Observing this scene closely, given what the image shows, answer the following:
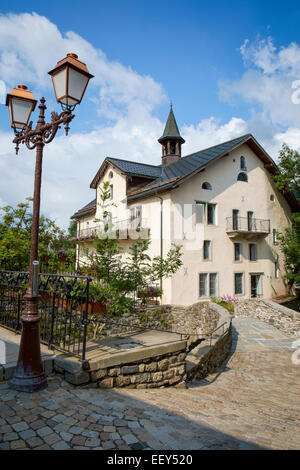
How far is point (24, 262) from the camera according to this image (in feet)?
28.7

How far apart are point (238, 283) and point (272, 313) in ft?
13.3

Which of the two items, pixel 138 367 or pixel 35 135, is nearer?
pixel 35 135

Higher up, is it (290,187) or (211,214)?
(290,187)

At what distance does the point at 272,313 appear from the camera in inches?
624

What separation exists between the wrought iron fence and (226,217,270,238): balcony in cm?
1426

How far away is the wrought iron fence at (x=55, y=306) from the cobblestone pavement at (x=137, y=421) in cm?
84

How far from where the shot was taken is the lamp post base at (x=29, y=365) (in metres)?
3.84

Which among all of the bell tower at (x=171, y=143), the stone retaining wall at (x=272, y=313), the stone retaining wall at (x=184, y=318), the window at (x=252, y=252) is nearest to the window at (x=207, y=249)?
the stone retaining wall at (x=272, y=313)

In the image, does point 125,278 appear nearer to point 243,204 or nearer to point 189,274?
point 189,274

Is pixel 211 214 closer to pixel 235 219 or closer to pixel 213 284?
pixel 235 219

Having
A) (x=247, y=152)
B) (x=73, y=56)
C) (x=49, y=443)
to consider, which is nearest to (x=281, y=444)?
(x=49, y=443)

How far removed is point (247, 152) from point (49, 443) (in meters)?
21.7

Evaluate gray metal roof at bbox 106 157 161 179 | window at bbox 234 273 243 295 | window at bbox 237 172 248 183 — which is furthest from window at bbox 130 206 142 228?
window at bbox 237 172 248 183

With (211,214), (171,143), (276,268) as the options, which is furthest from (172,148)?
(276,268)
